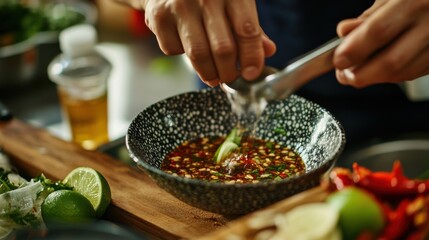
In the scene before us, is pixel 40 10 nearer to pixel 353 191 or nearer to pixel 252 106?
pixel 252 106

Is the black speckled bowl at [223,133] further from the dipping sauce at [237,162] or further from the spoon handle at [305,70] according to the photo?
Answer: the spoon handle at [305,70]

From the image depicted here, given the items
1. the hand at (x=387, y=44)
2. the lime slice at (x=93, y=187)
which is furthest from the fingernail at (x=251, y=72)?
the lime slice at (x=93, y=187)

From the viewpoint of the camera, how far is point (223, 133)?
1.87 meters

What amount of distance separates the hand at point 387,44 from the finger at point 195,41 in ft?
0.94

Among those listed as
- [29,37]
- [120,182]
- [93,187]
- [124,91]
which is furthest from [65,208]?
[29,37]

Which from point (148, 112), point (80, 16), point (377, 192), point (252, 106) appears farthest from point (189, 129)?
point (80, 16)

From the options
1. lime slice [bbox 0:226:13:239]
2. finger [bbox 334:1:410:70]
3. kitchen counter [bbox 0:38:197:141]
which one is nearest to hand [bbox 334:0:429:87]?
finger [bbox 334:1:410:70]

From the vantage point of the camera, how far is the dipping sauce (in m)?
1.61

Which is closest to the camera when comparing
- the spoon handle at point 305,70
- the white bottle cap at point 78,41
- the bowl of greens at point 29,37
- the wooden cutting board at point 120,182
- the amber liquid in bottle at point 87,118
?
the spoon handle at point 305,70

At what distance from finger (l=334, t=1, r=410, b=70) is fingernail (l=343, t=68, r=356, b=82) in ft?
0.22

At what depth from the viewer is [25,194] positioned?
1.56 meters

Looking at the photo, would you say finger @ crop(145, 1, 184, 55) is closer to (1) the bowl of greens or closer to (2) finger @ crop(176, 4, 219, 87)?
(2) finger @ crop(176, 4, 219, 87)

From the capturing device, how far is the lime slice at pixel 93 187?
1.62 meters

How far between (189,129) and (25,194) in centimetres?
49
